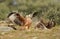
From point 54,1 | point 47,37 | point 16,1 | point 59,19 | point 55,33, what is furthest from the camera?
point 16,1

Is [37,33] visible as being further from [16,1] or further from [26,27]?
[16,1]

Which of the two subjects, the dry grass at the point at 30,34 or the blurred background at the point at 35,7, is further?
the blurred background at the point at 35,7

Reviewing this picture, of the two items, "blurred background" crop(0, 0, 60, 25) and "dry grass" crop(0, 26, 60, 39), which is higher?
"dry grass" crop(0, 26, 60, 39)

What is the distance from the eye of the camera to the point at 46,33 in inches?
305

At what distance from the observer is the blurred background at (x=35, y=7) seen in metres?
13.7

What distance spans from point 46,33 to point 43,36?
43 centimetres

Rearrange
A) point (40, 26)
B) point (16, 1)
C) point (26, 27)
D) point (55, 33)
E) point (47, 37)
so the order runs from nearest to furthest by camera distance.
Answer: point (47, 37), point (55, 33), point (26, 27), point (40, 26), point (16, 1)

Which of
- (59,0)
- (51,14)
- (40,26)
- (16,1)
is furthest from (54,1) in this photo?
Result: (40,26)

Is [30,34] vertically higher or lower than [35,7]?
higher

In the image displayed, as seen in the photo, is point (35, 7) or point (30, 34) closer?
point (30, 34)

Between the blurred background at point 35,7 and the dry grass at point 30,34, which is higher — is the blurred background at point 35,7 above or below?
below

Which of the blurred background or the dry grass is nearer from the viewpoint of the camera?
the dry grass

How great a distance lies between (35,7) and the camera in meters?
19.4

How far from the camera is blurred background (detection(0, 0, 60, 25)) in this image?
539 inches
